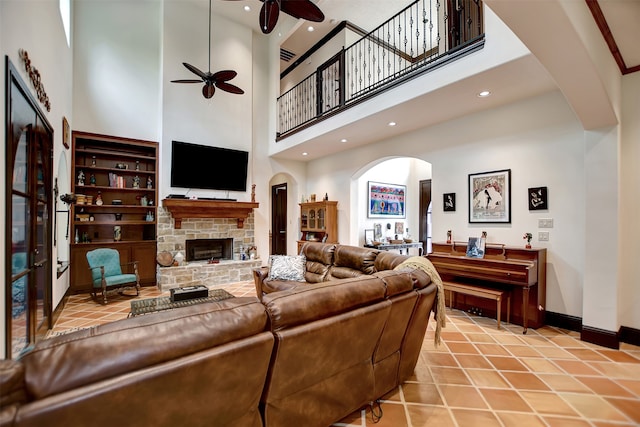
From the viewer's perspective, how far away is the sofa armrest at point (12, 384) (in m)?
0.79

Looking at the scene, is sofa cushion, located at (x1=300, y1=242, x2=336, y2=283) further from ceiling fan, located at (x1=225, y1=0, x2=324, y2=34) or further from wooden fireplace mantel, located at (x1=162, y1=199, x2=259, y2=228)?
ceiling fan, located at (x1=225, y1=0, x2=324, y2=34)

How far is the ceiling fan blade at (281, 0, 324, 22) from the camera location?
287 cm

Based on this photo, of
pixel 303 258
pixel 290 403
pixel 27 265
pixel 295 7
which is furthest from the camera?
pixel 303 258

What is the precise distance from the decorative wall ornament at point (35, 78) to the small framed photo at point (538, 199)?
16.9ft

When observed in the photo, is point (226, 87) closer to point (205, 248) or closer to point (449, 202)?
point (205, 248)

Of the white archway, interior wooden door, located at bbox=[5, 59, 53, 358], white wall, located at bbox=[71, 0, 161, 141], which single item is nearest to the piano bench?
the white archway

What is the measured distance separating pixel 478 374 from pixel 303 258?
2537mm

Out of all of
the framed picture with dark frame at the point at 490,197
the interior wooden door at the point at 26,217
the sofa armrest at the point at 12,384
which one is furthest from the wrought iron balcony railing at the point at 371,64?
the sofa armrest at the point at 12,384

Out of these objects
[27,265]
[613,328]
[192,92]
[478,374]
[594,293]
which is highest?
[192,92]

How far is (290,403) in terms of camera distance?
5.11ft

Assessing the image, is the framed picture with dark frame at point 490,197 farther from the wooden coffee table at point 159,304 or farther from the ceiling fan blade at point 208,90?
the ceiling fan blade at point 208,90

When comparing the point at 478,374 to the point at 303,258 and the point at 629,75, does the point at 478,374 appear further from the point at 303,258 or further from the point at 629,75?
the point at 629,75

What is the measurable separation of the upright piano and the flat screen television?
451 centimetres

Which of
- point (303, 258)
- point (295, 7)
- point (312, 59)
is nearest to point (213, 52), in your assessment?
point (312, 59)
